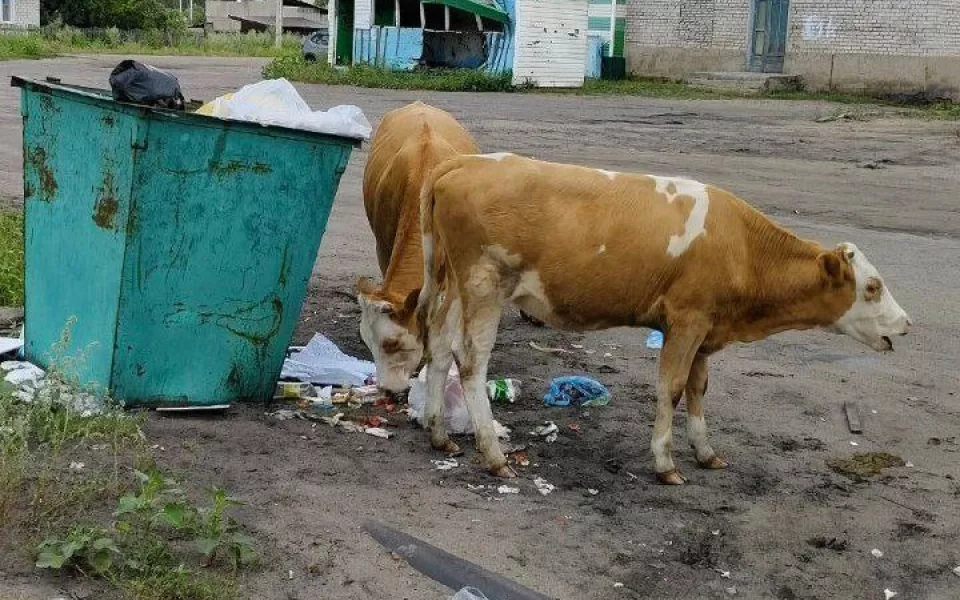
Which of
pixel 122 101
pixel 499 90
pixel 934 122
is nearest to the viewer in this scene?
pixel 122 101

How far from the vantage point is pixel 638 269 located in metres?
6.04

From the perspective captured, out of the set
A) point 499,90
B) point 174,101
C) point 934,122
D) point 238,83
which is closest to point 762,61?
point 499,90

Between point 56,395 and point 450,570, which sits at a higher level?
point 56,395

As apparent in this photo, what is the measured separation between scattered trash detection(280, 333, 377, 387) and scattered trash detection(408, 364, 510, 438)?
0.61 meters

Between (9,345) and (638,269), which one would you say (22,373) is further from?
(638,269)

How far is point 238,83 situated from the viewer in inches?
1325

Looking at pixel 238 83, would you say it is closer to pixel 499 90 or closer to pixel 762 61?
pixel 499 90

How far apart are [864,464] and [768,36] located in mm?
29970

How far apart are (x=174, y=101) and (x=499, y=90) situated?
89.3 feet

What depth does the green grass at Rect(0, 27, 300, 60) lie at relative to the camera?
2143 inches

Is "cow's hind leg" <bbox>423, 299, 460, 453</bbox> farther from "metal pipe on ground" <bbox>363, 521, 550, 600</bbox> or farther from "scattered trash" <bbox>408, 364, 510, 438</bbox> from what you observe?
"metal pipe on ground" <bbox>363, 521, 550, 600</bbox>

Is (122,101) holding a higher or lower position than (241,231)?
higher

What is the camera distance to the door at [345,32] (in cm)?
3825

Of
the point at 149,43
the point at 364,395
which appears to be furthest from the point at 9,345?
the point at 149,43
